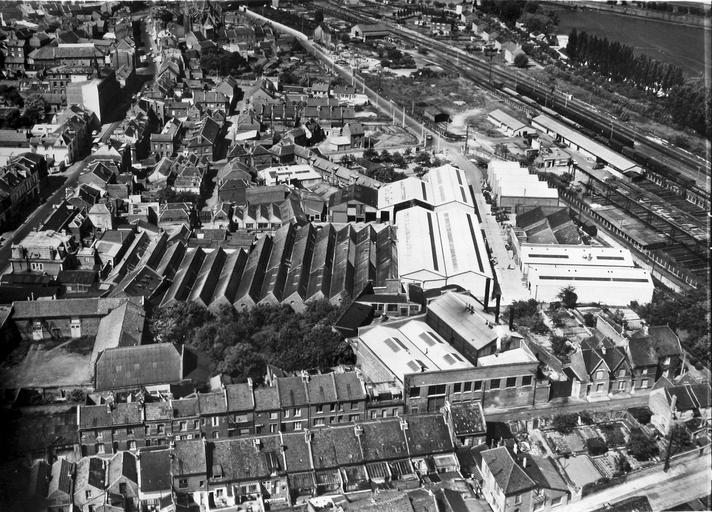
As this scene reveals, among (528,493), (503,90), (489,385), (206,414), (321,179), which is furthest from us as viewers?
(503,90)

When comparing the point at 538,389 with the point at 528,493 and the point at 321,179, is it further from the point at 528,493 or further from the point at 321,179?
the point at 321,179

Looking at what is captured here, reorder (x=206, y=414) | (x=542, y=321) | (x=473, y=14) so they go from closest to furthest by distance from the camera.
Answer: (x=206, y=414) < (x=542, y=321) < (x=473, y=14)

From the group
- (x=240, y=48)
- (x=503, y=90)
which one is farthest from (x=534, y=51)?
Answer: (x=240, y=48)

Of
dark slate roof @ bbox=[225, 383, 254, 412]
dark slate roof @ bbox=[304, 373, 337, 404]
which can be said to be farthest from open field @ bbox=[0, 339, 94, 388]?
dark slate roof @ bbox=[304, 373, 337, 404]

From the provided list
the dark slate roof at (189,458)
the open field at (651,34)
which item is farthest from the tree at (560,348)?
the open field at (651,34)

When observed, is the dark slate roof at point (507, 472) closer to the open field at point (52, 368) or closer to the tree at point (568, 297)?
the tree at point (568, 297)

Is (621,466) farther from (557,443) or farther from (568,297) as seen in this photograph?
(568,297)

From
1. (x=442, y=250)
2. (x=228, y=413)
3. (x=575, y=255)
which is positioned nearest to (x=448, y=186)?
(x=442, y=250)
